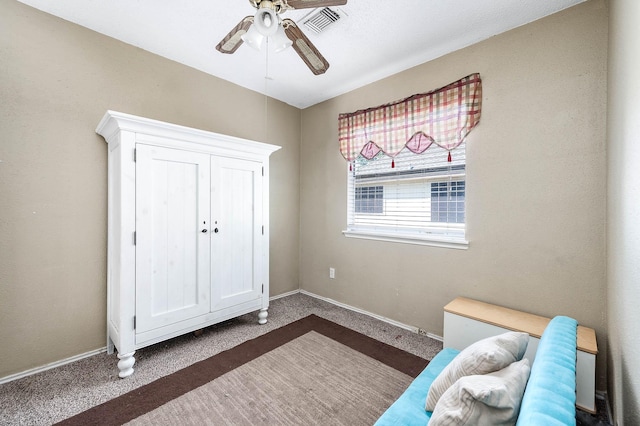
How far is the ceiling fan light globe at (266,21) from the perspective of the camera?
53.8 inches

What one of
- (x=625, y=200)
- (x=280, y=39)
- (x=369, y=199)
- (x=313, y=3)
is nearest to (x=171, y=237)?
(x=280, y=39)

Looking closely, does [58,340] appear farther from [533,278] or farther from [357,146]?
[533,278]

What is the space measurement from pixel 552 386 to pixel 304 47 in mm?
1879

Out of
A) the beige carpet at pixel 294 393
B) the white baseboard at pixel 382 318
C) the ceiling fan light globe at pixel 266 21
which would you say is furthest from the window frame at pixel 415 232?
the ceiling fan light globe at pixel 266 21

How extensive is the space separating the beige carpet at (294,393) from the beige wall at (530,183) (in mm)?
933

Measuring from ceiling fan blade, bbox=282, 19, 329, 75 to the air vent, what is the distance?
0.45 meters

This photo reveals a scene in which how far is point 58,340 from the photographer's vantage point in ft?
6.50

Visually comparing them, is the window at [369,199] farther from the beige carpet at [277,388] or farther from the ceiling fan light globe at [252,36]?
the ceiling fan light globe at [252,36]

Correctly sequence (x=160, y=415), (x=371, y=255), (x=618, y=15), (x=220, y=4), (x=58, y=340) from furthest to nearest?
(x=371, y=255)
(x=58, y=340)
(x=220, y=4)
(x=160, y=415)
(x=618, y=15)

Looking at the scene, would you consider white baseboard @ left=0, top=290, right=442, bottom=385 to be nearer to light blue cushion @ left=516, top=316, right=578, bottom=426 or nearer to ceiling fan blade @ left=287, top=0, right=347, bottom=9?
light blue cushion @ left=516, top=316, right=578, bottom=426

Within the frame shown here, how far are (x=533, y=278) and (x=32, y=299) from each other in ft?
11.9

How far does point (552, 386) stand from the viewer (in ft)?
2.30

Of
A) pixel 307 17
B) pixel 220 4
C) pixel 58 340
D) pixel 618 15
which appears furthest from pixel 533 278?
pixel 58 340

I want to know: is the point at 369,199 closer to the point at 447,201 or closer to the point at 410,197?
the point at 410,197
